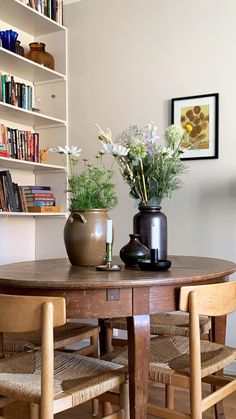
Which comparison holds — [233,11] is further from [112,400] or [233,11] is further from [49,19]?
[112,400]

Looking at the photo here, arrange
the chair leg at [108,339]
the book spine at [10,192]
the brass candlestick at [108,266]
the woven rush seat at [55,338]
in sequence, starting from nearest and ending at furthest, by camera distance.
A: the brass candlestick at [108,266], the woven rush seat at [55,338], the chair leg at [108,339], the book spine at [10,192]

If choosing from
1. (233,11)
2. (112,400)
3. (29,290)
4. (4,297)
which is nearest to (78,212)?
(29,290)

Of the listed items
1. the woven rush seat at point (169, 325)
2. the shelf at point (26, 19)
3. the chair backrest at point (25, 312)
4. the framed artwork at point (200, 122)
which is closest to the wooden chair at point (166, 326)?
the woven rush seat at point (169, 325)

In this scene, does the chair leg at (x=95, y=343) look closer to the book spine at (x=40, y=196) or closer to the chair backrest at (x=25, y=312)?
the chair backrest at (x=25, y=312)

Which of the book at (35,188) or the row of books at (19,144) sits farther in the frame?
the book at (35,188)

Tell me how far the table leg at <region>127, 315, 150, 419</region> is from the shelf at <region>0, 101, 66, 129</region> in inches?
79.0

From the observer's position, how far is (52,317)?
4.60 ft

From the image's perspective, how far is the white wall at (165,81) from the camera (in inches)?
120

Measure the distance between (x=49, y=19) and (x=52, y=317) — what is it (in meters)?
2.77

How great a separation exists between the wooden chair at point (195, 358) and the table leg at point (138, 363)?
0.33 feet

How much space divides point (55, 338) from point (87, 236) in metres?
0.52

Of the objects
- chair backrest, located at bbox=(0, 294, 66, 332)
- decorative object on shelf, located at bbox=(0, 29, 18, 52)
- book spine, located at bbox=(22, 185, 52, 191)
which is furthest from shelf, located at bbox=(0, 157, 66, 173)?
chair backrest, located at bbox=(0, 294, 66, 332)

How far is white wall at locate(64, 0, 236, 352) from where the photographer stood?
10.0 feet

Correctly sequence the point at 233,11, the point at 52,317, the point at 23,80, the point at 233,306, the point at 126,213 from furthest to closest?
the point at 23,80
the point at 126,213
the point at 233,11
the point at 233,306
the point at 52,317
